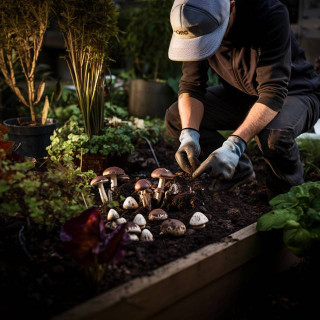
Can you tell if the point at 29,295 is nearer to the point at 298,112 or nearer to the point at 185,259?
the point at 185,259

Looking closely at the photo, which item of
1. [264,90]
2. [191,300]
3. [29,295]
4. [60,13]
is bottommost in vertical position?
[191,300]

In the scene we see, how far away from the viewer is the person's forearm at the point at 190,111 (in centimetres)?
284

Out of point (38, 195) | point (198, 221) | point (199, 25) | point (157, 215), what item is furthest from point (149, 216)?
point (199, 25)

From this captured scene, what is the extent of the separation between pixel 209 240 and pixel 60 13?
6.90ft

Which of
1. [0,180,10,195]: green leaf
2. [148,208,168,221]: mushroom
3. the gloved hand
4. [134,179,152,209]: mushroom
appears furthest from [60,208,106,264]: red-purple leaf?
the gloved hand

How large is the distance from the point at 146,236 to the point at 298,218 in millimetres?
751

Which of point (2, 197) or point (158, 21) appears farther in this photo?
point (158, 21)

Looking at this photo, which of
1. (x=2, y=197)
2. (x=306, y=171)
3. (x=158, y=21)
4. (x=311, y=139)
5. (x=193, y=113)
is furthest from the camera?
(x=158, y=21)

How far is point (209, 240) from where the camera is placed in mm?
2049

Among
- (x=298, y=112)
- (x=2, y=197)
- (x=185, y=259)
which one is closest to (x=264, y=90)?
(x=298, y=112)

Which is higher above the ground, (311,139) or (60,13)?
(60,13)

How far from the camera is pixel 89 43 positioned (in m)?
3.13

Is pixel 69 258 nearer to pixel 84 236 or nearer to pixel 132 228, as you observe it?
pixel 84 236

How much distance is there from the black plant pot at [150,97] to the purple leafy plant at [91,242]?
13.3 ft
